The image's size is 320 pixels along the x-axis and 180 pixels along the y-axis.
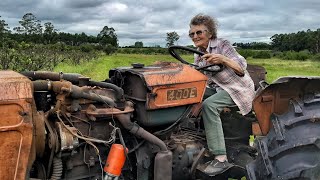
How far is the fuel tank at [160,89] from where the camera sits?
365 cm

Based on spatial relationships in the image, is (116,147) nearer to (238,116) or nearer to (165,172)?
(165,172)

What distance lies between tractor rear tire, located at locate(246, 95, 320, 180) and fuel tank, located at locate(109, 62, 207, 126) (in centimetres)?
75

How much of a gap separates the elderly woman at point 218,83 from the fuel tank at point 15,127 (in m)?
1.87

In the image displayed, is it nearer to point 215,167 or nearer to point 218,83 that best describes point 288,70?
point 218,83

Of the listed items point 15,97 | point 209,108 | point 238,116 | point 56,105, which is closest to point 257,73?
point 238,116

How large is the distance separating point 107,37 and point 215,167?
104 meters

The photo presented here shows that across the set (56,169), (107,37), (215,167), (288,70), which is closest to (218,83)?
(215,167)

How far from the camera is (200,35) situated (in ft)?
15.4

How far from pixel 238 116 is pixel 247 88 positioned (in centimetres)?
47

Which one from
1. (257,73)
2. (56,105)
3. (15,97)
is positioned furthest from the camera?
(257,73)

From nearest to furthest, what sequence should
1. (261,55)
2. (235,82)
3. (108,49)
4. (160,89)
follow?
(160,89)
(235,82)
(261,55)
(108,49)

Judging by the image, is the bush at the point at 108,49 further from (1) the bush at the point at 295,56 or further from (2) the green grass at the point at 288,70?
(2) the green grass at the point at 288,70

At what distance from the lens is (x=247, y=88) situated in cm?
454

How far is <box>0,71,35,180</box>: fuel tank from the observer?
9.20 ft
